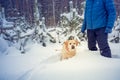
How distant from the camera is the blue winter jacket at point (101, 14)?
13.8 ft

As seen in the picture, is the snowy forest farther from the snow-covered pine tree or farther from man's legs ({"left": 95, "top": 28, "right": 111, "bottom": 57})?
man's legs ({"left": 95, "top": 28, "right": 111, "bottom": 57})

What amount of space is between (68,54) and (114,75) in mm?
1824

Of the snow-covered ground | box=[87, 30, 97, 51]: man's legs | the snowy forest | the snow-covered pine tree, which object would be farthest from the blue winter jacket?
the snow-covered pine tree

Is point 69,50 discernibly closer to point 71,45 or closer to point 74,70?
point 71,45

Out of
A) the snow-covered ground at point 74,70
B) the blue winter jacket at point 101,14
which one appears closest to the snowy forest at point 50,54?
the snow-covered ground at point 74,70

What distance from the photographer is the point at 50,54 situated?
5.91 m

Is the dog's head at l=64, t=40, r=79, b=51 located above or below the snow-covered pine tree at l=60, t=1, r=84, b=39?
below

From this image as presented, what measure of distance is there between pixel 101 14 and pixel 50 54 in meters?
1.99

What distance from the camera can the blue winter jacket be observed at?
419 centimetres

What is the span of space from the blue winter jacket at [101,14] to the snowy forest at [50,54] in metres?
0.48

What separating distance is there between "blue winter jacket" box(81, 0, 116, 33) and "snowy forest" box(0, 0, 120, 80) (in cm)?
48

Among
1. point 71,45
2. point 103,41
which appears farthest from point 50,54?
point 103,41

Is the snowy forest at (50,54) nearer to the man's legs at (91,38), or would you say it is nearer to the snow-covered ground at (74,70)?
the snow-covered ground at (74,70)

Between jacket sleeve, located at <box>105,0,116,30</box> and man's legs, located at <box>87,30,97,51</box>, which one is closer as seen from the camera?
jacket sleeve, located at <box>105,0,116,30</box>
